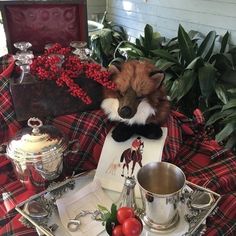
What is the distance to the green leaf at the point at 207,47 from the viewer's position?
1.56m

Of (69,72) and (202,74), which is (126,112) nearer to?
(69,72)

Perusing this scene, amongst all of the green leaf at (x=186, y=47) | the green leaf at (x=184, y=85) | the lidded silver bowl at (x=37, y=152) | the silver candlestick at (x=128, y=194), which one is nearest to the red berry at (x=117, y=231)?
the silver candlestick at (x=128, y=194)

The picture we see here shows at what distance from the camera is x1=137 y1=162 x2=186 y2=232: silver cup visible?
58 centimetres

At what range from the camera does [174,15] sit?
2.00m

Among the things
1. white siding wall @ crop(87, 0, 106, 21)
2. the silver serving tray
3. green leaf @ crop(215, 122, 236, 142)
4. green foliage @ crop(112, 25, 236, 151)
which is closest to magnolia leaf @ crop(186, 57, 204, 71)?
green foliage @ crop(112, 25, 236, 151)

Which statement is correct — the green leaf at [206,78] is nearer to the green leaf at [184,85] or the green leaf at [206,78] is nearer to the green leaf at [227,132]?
the green leaf at [184,85]

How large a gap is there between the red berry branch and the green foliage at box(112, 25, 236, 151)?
0.58 m

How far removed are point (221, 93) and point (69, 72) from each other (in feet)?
2.93

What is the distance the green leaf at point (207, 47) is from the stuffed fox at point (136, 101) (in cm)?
89

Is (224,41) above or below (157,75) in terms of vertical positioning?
below

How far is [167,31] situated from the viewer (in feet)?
6.86

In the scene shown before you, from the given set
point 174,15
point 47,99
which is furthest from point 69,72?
point 174,15

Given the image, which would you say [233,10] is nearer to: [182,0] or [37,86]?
[182,0]

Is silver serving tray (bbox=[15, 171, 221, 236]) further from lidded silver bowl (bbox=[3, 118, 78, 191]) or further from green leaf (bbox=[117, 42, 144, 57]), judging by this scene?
green leaf (bbox=[117, 42, 144, 57])
